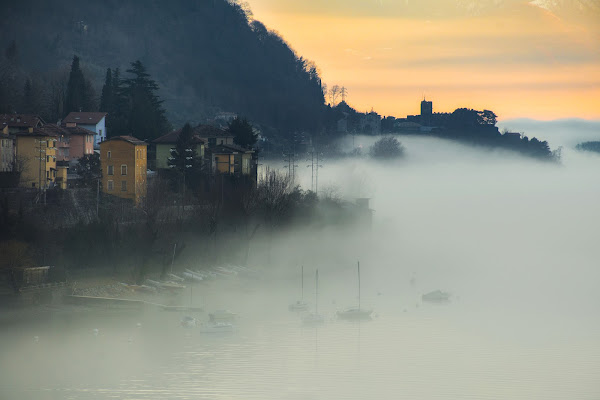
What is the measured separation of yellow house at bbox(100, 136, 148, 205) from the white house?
40.2 feet

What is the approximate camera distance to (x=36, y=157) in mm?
66812

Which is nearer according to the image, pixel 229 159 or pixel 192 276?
pixel 192 276

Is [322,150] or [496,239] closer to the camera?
[496,239]

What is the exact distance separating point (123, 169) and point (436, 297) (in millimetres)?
22218

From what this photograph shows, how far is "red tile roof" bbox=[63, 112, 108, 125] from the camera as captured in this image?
82188 mm

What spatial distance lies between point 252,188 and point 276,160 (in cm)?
4834

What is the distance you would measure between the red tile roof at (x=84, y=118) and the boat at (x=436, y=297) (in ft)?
109

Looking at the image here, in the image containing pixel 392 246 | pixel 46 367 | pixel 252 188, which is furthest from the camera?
pixel 392 246

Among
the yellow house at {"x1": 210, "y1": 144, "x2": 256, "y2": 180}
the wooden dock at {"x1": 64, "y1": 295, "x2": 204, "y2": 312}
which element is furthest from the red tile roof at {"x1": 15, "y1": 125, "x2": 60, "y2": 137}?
the wooden dock at {"x1": 64, "y1": 295, "x2": 204, "y2": 312}

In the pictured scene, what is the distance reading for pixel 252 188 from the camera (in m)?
73.8

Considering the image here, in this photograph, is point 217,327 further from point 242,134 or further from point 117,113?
point 117,113

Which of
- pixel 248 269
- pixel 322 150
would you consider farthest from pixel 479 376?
pixel 322 150

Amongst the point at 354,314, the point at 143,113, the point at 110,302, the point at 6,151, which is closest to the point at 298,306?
the point at 354,314

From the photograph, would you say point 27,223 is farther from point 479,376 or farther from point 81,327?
point 479,376
